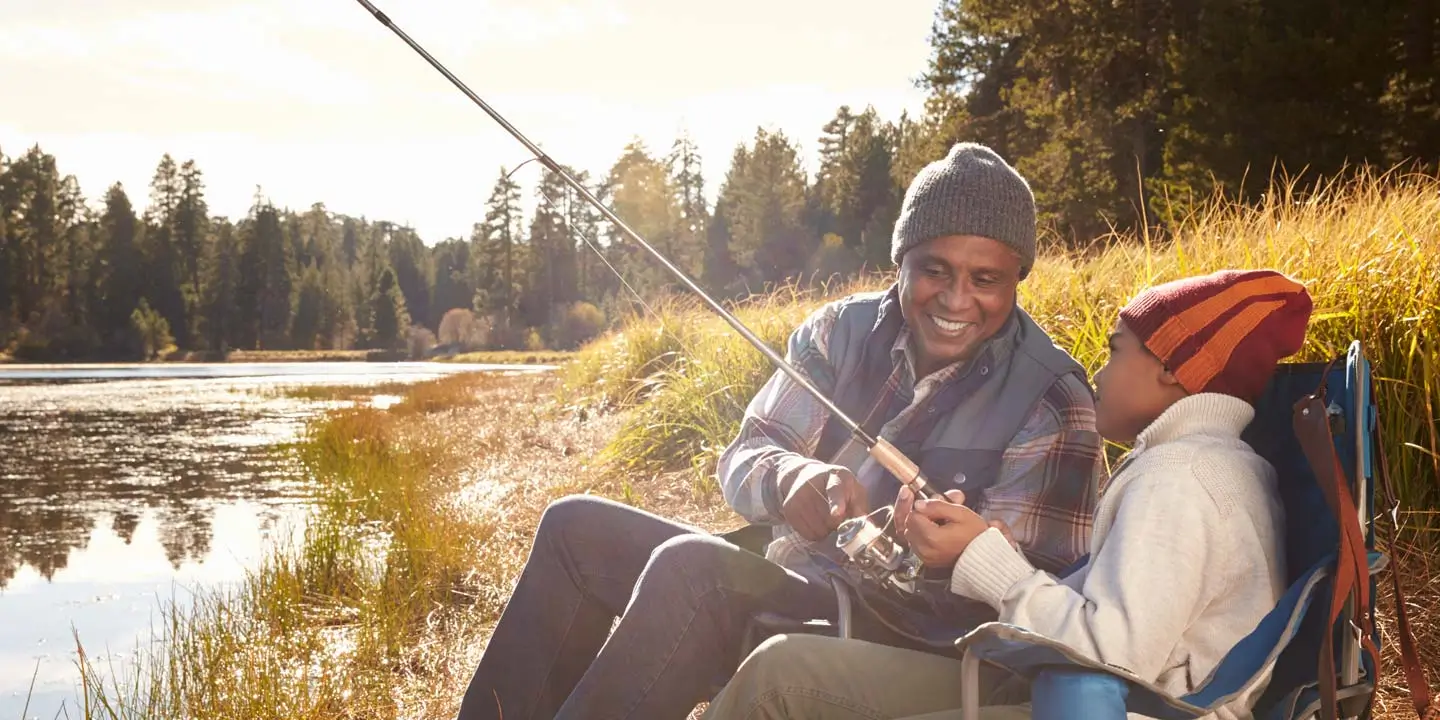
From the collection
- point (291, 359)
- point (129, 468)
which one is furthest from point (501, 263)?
point (129, 468)

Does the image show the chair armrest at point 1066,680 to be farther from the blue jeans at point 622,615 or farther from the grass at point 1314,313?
the grass at point 1314,313

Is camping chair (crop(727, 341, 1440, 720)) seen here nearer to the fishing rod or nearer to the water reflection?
the fishing rod

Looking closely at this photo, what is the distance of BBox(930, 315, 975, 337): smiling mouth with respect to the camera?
2.16m

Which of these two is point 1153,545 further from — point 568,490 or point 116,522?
point 116,522

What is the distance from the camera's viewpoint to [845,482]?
1988mm

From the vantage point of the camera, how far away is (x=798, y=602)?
2.09m

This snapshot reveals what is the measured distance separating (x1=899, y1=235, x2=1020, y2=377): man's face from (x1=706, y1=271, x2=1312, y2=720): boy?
0.41 meters

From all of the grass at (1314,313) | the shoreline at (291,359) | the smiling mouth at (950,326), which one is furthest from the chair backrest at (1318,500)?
the shoreline at (291,359)

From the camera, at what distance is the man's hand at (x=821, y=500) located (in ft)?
6.49

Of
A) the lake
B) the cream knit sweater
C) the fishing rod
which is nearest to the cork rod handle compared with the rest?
the fishing rod

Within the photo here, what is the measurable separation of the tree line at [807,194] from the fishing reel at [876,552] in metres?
1.17

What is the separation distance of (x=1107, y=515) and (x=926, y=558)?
274 mm

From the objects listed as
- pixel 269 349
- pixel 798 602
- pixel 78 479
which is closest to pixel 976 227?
pixel 798 602

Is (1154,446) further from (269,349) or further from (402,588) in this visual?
(269,349)
